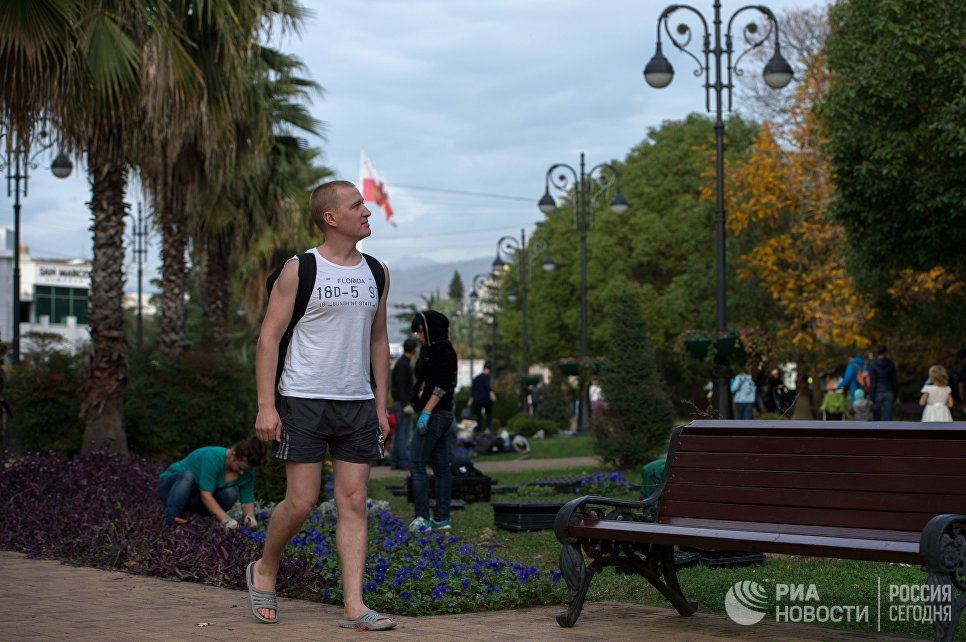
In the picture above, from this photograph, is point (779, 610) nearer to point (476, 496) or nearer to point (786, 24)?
point (476, 496)

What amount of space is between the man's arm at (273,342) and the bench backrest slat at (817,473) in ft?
6.84

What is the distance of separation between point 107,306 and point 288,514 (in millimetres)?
11231

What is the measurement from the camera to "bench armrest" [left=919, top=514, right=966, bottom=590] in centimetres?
479

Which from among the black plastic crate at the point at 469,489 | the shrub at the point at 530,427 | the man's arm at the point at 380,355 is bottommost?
the shrub at the point at 530,427

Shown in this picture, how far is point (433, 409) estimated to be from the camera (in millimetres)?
11117

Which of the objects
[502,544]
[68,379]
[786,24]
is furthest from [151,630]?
[786,24]

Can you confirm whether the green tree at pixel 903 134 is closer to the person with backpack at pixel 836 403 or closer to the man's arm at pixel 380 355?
the person with backpack at pixel 836 403

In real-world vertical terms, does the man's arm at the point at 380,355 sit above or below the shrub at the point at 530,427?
above

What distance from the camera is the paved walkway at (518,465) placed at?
20252 millimetres

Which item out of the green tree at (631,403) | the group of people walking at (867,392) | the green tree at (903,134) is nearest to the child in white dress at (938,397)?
the group of people walking at (867,392)

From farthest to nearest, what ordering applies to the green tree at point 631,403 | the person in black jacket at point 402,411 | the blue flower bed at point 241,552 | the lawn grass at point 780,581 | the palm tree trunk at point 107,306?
the person in black jacket at point 402,411 < the green tree at point 631,403 < the palm tree trunk at point 107,306 < the blue flower bed at point 241,552 < the lawn grass at point 780,581

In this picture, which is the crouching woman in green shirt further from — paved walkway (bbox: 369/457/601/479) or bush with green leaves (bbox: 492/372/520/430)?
bush with green leaves (bbox: 492/372/520/430)

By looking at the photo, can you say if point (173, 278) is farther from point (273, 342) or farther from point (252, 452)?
point (273, 342)

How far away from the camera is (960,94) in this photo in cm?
2059
